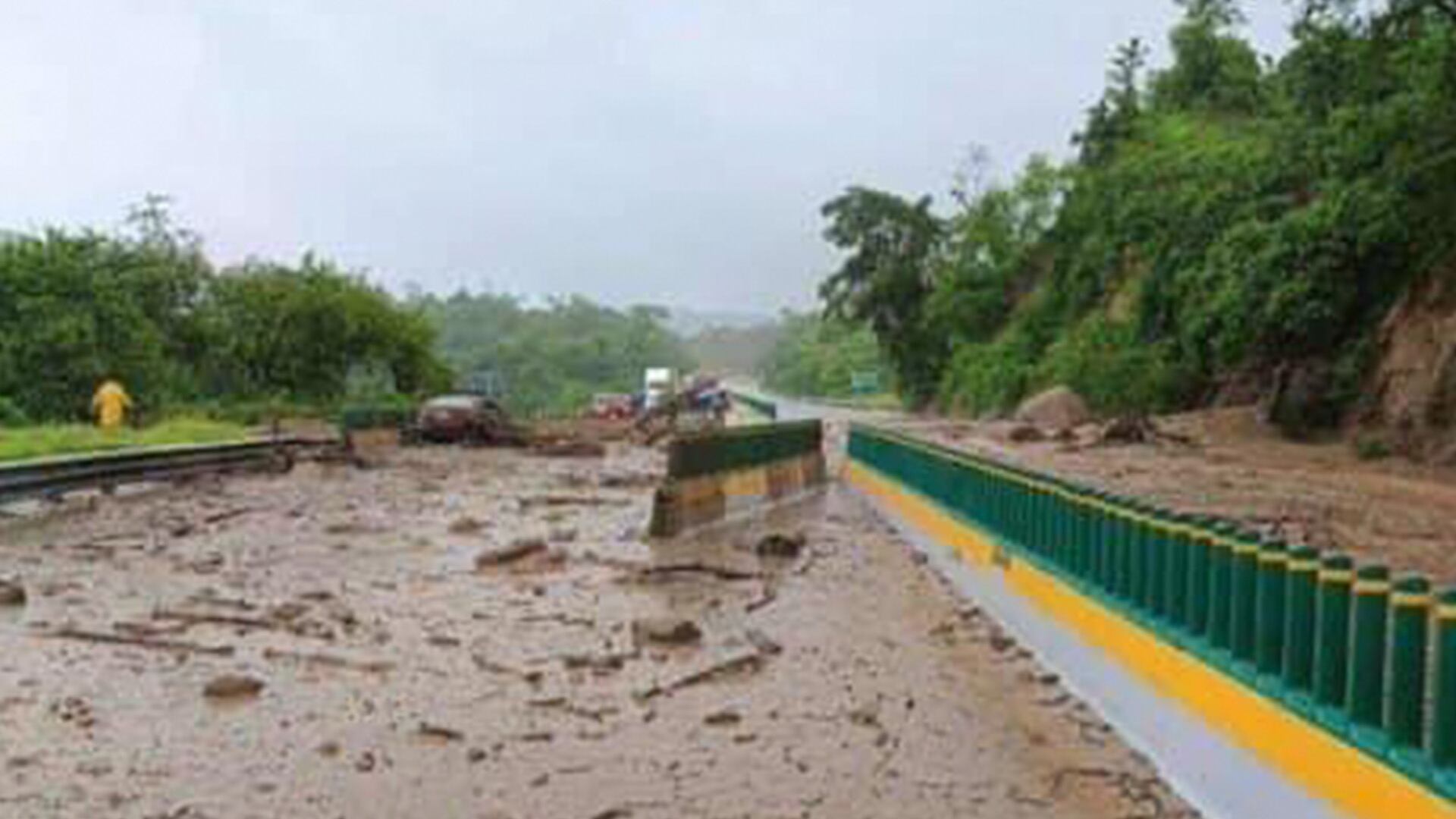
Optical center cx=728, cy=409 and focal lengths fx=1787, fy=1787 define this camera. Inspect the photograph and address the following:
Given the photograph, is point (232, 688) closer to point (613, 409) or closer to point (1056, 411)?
point (1056, 411)

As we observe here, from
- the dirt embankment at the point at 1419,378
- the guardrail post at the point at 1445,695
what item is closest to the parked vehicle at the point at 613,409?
the dirt embankment at the point at 1419,378

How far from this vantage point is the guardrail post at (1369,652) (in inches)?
261

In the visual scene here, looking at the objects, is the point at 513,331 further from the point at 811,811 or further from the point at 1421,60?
the point at 811,811

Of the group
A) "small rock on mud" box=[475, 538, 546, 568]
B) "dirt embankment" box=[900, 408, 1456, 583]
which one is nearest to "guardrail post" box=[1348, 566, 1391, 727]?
"dirt embankment" box=[900, 408, 1456, 583]

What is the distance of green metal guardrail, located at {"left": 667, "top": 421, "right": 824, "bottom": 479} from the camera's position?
22.2 meters

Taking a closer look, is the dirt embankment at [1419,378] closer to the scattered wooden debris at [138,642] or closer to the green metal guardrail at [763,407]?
the scattered wooden debris at [138,642]

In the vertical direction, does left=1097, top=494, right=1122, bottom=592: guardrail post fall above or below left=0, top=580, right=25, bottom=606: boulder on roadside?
above

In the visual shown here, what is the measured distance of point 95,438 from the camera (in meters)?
36.1

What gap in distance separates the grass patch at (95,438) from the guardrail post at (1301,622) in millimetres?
25230

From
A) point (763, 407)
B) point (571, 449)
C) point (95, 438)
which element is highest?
point (95, 438)

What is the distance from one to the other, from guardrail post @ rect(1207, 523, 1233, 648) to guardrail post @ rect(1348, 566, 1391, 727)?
1.60m

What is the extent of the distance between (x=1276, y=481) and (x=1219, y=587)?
18.8 metres

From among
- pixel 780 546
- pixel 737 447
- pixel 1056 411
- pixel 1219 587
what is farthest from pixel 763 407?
pixel 1219 587

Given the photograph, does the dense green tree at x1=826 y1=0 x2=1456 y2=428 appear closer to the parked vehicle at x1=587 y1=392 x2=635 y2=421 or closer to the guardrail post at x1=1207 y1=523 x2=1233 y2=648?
the parked vehicle at x1=587 y1=392 x2=635 y2=421
